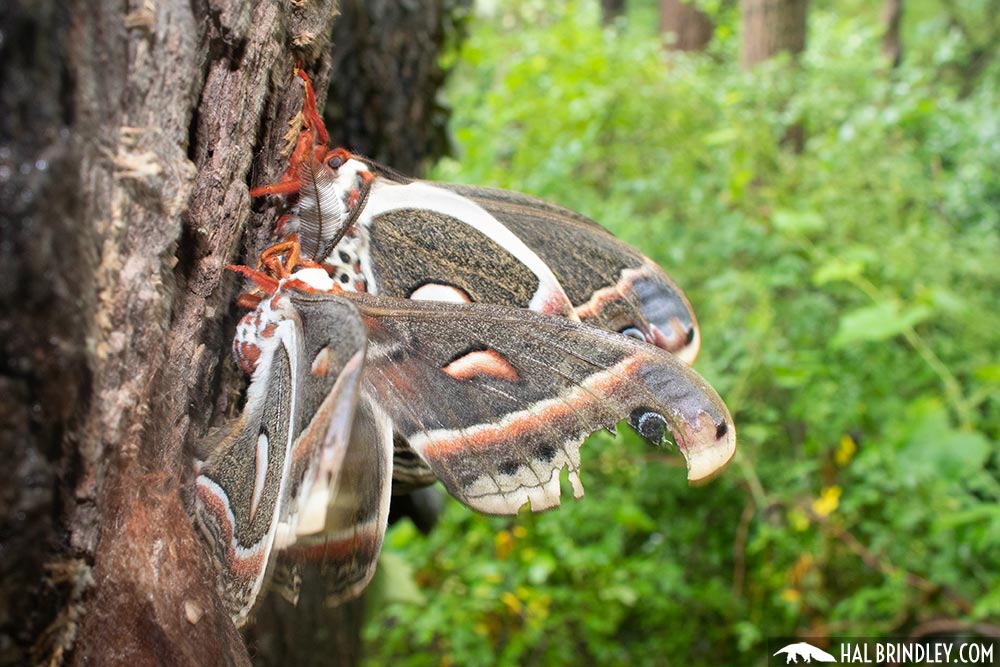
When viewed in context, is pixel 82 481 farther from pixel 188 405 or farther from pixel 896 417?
pixel 896 417

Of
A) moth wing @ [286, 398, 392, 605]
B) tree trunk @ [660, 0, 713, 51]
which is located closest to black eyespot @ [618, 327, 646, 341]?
moth wing @ [286, 398, 392, 605]

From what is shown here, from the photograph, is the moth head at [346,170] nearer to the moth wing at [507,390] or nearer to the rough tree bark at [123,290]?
the rough tree bark at [123,290]

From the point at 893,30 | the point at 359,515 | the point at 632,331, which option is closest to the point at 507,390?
the point at 359,515

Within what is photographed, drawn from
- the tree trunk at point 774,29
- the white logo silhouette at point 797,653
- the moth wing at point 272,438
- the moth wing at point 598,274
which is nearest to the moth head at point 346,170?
the moth wing at point 598,274

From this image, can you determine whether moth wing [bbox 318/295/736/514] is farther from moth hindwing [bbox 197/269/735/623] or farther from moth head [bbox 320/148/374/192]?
moth head [bbox 320/148/374/192]

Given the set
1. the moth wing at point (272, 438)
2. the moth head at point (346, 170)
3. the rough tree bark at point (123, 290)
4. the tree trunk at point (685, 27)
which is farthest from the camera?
the tree trunk at point (685, 27)
